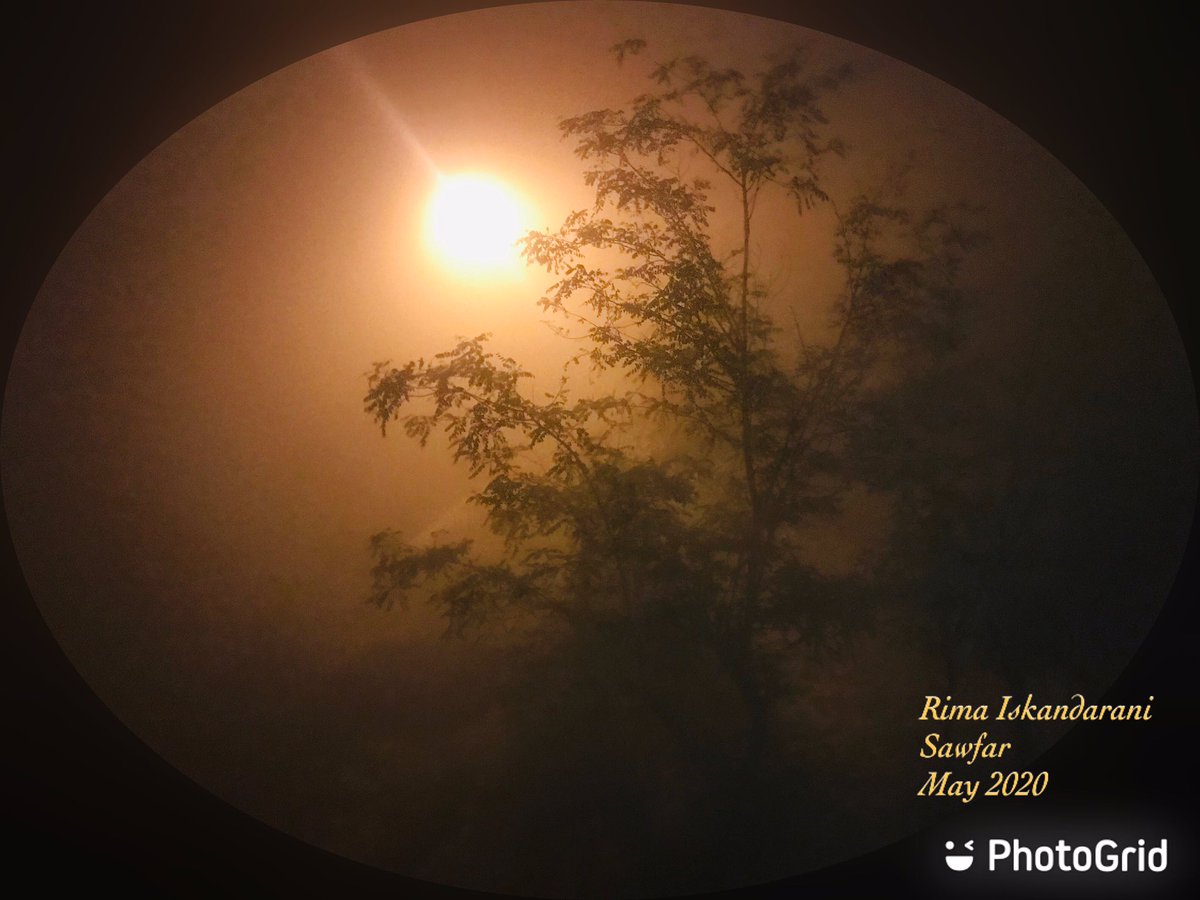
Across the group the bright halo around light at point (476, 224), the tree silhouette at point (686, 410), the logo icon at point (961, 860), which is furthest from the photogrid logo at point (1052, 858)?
the bright halo around light at point (476, 224)

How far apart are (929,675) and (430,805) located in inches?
70.0

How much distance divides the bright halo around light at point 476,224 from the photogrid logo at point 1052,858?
2.60 m

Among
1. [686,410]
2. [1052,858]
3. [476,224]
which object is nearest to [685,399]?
[686,410]

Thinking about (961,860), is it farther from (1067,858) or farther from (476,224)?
(476,224)

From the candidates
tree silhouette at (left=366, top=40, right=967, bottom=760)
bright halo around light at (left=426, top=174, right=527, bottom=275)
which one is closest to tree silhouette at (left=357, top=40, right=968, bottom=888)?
tree silhouette at (left=366, top=40, right=967, bottom=760)

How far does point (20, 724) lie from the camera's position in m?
3.83

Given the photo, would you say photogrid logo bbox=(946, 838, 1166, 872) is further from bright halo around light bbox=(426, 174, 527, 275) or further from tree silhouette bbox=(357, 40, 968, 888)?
bright halo around light bbox=(426, 174, 527, 275)

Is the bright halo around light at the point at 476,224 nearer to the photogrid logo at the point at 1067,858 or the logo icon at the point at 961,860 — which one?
the logo icon at the point at 961,860

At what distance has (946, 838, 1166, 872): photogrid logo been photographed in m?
3.77

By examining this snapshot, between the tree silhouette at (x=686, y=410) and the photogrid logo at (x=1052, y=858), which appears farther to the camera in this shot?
the photogrid logo at (x=1052, y=858)

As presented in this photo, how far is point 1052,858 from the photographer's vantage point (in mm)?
3775

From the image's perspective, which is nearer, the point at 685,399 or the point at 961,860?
the point at 685,399

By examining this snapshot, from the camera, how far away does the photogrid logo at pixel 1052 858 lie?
12.4 ft

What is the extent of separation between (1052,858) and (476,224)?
2.99m
